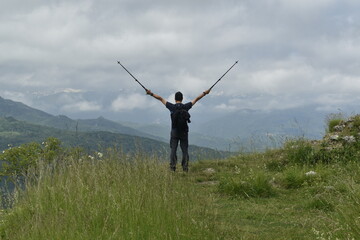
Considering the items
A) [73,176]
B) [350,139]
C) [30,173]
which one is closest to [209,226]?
[73,176]

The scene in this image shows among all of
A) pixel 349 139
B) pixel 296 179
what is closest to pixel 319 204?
pixel 296 179

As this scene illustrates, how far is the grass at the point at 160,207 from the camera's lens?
18.1 ft

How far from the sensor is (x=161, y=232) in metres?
5.29

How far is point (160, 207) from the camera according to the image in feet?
20.0

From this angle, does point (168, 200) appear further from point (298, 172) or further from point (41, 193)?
point (298, 172)

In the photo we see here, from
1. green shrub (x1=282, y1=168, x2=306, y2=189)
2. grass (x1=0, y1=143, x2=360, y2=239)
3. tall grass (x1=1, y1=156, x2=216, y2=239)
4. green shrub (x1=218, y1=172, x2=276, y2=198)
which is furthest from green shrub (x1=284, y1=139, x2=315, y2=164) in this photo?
tall grass (x1=1, y1=156, x2=216, y2=239)

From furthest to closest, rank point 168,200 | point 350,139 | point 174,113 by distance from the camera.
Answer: point 350,139, point 174,113, point 168,200

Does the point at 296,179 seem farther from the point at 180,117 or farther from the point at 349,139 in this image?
the point at 349,139

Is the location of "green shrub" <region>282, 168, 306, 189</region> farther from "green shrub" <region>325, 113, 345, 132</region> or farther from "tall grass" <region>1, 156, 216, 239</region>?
"green shrub" <region>325, 113, 345, 132</region>

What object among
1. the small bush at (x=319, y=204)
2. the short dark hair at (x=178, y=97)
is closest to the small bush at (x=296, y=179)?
the small bush at (x=319, y=204)

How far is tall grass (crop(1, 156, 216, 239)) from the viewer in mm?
5473

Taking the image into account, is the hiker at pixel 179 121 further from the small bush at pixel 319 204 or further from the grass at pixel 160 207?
the small bush at pixel 319 204

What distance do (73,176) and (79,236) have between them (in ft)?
10.7

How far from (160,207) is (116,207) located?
0.90m
